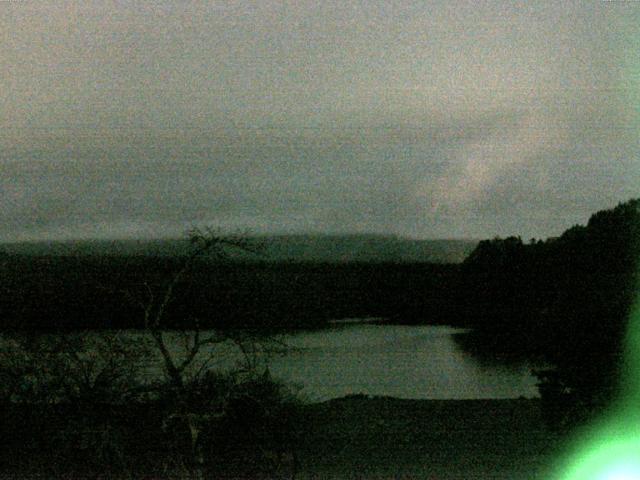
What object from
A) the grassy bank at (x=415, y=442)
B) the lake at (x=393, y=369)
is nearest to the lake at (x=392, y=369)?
the lake at (x=393, y=369)

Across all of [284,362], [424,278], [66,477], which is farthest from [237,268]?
[424,278]

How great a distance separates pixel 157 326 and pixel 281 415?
1717 mm

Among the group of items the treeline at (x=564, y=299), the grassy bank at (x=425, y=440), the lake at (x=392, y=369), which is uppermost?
the treeline at (x=564, y=299)

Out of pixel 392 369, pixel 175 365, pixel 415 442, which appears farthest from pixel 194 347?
pixel 392 369

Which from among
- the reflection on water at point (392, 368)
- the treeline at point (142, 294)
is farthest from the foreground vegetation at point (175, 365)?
the reflection on water at point (392, 368)

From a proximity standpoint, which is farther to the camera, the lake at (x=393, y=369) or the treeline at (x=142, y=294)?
the lake at (x=393, y=369)

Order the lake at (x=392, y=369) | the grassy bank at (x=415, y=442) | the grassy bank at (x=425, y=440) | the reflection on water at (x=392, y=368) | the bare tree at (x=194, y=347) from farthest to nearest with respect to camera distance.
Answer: the lake at (x=392, y=369) < the reflection on water at (x=392, y=368) < the grassy bank at (x=425, y=440) < the grassy bank at (x=415, y=442) < the bare tree at (x=194, y=347)

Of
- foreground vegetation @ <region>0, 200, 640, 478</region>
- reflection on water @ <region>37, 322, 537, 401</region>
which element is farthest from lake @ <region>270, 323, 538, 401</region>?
foreground vegetation @ <region>0, 200, 640, 478</region>

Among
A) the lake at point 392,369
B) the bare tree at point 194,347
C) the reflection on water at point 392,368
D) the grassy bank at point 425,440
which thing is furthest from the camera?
the lake at point 392,369

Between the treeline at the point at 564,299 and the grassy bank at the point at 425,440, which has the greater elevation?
the treeline at the point at 564,299

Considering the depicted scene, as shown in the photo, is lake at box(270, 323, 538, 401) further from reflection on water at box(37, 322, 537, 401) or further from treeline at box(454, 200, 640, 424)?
treeline at box(454, 200, 640, 424)

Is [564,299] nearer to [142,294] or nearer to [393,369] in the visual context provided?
[393,369]

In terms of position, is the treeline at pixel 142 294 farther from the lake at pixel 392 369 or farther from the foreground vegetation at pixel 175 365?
the lake at pixel 392 369

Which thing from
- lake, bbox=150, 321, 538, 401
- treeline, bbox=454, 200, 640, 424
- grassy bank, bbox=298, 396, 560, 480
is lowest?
grassy bank, bbox=298, 396, 560, 480
